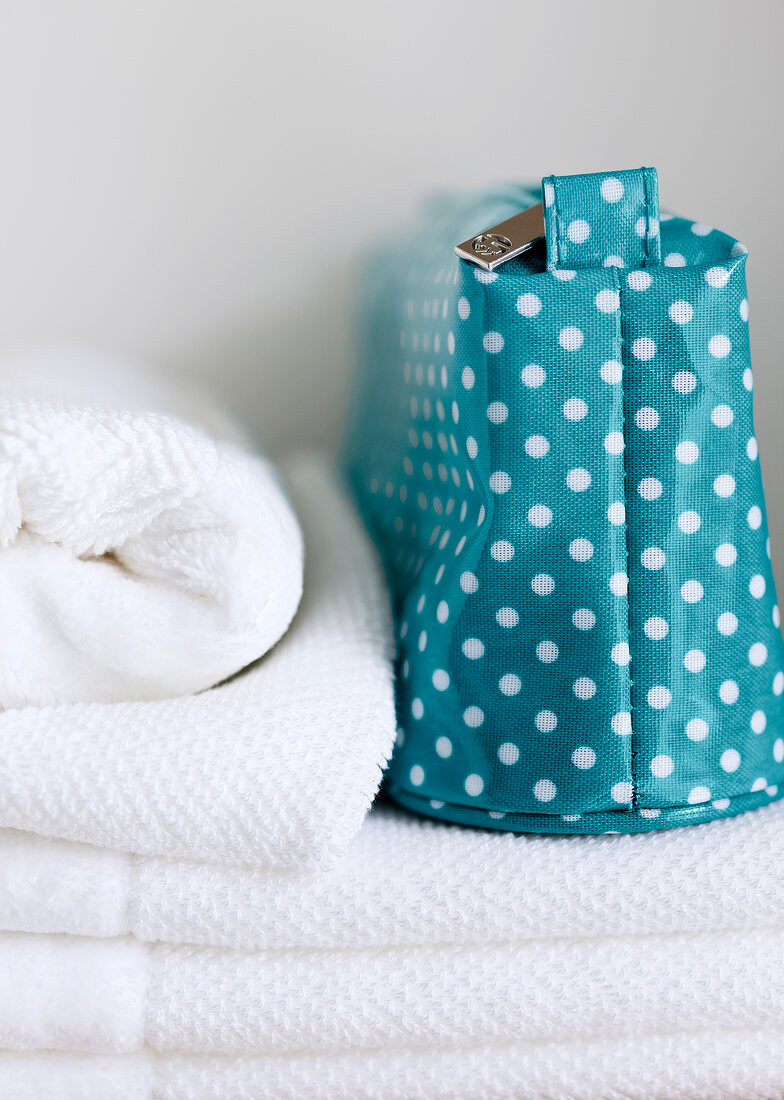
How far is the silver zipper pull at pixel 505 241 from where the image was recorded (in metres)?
0.34

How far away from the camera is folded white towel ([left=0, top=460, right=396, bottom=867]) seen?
31 centimetres

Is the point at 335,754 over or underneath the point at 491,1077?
over

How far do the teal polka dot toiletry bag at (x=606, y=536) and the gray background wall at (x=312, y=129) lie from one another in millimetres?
172

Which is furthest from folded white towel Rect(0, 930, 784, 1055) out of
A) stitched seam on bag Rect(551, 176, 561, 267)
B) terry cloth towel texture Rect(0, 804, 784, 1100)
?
stitched seam on bag Rect(551, 176, 561, 267)

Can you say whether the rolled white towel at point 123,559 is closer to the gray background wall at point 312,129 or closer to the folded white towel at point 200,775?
the folded white towel at point 200,775

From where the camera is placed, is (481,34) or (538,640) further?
(481,34)

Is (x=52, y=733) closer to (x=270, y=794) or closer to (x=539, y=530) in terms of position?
(x=270, y=794)

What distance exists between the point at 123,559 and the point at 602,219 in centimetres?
25

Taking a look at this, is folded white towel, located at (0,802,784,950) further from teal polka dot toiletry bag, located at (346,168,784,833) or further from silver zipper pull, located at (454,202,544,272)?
silver zipper pull, located at (454,202,544,272)

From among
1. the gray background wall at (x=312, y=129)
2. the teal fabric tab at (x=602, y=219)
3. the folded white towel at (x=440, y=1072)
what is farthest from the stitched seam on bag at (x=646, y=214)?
the folded white towel at (x=440, y=1072)

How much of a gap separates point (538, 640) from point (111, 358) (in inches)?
12.8

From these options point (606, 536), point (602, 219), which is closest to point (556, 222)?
point (602, 219)

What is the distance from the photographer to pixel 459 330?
359 millimetres

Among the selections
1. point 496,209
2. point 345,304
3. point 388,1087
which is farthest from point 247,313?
point 388,1087
